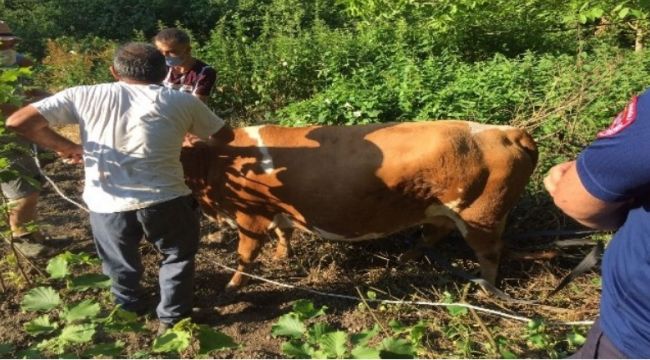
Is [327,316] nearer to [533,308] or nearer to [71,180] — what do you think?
[533,308]

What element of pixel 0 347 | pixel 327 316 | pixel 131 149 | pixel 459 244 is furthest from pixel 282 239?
pixel 0 347

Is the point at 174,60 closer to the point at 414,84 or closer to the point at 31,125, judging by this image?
the point at 31,125

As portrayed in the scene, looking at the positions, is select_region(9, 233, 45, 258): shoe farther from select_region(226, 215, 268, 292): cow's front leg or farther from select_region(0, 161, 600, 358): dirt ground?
select_region(226, 215, 268, 292): cow's front leg

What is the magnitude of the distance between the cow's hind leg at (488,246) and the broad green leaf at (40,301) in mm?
2848

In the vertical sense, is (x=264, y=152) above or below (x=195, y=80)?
below

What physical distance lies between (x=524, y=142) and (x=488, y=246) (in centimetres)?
80

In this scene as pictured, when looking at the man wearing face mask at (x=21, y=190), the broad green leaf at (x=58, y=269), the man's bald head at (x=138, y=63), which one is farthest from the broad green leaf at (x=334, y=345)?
the man wearing face mask at (x=21, y=190)

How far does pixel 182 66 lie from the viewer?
15.9 feet

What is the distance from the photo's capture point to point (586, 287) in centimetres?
407

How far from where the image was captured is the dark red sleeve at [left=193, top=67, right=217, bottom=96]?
15.9 feet

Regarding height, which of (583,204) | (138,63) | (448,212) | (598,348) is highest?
(138,63)

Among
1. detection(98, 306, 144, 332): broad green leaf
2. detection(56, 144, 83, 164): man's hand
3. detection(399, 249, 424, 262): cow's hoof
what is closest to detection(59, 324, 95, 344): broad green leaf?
detection(98, 306, 144, 332): broad green leaf

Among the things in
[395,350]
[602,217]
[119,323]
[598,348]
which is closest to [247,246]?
[119,323]

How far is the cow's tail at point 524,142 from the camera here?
3.86m
